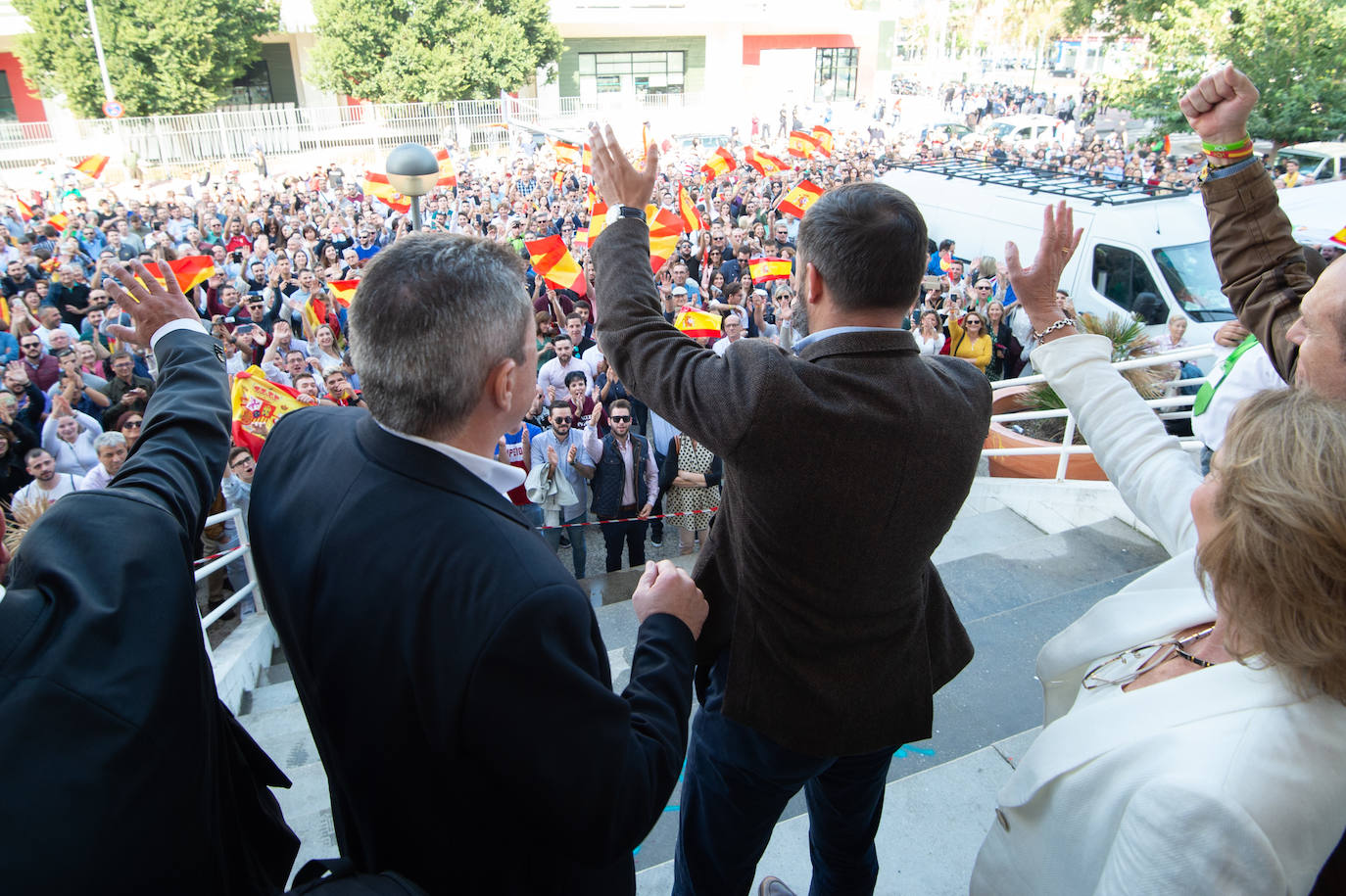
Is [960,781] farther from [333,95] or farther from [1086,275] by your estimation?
[333,95]

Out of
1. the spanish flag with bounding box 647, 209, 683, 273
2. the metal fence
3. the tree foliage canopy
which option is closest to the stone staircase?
the spanish flag with bounding box 647, 209, 683, 273

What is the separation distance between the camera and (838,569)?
Answer: 1571 mm

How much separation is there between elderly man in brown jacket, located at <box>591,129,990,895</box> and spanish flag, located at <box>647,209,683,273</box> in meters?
6.96

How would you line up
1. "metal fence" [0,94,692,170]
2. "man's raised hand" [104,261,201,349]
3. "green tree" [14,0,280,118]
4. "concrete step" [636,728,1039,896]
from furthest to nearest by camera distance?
1. "green tree" [14,0,280,118]
2. "metal fence" [0,94,692,170]
3. "concrete step" [636,728,1039,896]
4. "man's raised hand" [104,261,201,349]

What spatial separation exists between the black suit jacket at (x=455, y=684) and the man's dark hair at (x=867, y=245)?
0.74m

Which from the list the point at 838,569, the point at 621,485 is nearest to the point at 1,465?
the point at 621,485

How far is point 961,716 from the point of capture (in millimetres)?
3109

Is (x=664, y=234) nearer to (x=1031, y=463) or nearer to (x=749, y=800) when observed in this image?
(x=1031, y=463)

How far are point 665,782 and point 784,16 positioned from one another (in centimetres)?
4209

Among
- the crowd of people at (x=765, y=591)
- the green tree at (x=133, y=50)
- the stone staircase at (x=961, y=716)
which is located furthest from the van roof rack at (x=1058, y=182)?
the green tree at (x=133, y=50)

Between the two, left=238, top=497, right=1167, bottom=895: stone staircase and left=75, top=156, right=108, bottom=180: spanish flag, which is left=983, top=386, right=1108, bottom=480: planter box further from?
left=75, top=156, right=108, bottom=180: spanish flag

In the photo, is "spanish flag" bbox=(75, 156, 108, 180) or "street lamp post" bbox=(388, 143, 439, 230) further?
"spanish flag" bbox=(75, 156, 108, 180)

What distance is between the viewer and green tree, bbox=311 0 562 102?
1125 inches

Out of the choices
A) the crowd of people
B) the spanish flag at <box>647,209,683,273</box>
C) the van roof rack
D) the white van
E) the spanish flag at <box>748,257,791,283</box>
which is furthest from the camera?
the van roof rack
